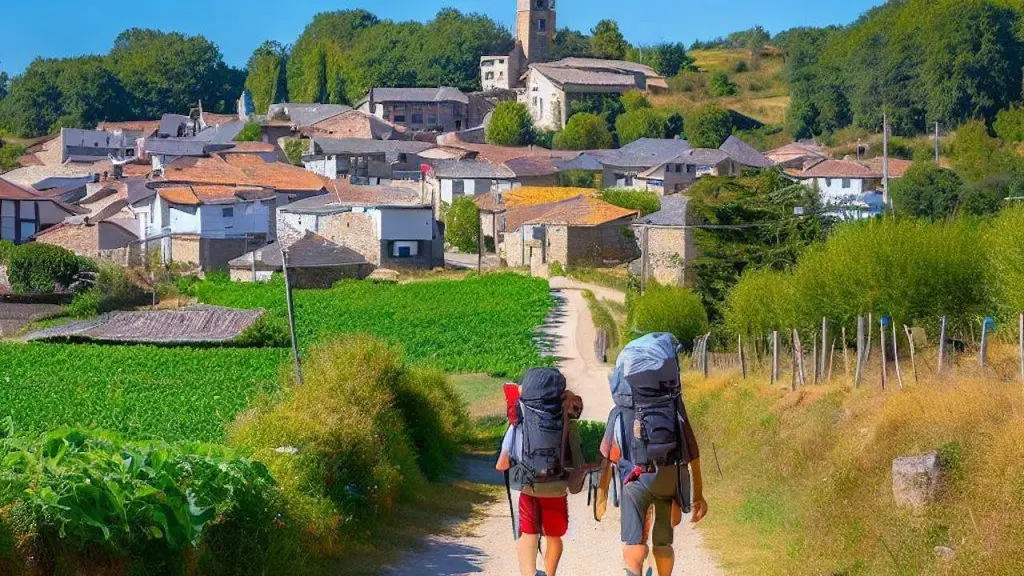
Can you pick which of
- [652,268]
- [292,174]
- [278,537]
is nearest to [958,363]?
[278,537]

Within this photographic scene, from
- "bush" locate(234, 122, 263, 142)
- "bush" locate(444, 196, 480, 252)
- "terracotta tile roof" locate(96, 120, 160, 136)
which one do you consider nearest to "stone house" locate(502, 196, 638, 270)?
"bush" locate(444, 196, 480, 252)

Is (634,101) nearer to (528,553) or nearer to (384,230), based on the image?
(384,230)

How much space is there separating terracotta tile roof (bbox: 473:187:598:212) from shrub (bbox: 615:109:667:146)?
1010 inches

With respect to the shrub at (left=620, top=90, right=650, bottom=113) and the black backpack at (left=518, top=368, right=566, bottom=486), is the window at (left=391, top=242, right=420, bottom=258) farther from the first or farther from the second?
the black backpack at (left=518, top=368, right=566, bottom=486)

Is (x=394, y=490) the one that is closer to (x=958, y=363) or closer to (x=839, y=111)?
(x=958, y=363)

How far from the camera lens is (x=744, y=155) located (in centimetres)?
7500

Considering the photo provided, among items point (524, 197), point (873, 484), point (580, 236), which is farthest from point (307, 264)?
point (873, 484)

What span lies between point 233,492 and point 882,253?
713 inches

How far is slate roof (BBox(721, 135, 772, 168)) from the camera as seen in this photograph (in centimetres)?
7256

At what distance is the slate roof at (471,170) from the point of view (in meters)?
71.8

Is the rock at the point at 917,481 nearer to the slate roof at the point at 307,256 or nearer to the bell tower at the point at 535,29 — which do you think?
the slate roof at the point at 307,256

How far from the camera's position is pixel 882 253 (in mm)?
26984

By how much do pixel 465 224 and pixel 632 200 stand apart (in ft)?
24.0

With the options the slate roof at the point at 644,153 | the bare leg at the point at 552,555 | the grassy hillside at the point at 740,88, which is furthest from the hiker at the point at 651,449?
the grassy hillside at the point at 740,88
